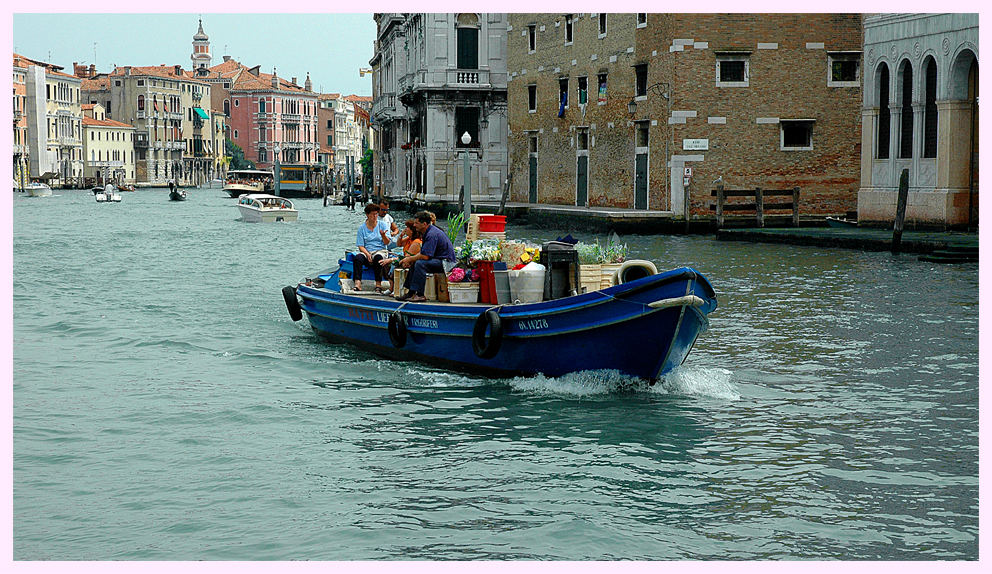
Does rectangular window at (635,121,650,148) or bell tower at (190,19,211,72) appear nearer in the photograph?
rectangular window at (635,121,650,148)

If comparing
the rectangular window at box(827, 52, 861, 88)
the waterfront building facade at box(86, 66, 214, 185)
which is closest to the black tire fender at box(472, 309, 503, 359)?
the rectangular window at box(827, 52, 861, 88)

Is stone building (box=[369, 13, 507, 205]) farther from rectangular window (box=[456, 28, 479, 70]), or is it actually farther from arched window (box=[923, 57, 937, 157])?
arched window (box=[923, 57, 937, 157])

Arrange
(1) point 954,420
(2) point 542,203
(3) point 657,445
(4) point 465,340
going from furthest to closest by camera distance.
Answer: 1. (2) point 542,203
2. (4) point 465,340
3. (1) point 954,420
4. (3) point 657,445

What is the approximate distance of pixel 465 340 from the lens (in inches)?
438

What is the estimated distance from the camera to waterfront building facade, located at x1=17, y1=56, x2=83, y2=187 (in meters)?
99.2

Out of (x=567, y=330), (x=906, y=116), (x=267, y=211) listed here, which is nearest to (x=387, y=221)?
(x=567, y=330)

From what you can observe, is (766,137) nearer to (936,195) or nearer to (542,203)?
(936,195)

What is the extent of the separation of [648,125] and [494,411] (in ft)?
75.7

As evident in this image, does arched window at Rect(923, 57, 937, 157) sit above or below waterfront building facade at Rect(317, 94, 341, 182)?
below

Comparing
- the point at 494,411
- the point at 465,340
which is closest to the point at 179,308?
the point at 465,340

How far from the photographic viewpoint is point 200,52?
5925 inches

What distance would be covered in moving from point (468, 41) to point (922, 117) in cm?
2392

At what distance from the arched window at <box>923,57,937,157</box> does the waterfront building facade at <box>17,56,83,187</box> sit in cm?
8639

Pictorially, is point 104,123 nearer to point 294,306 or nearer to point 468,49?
point 468,49
